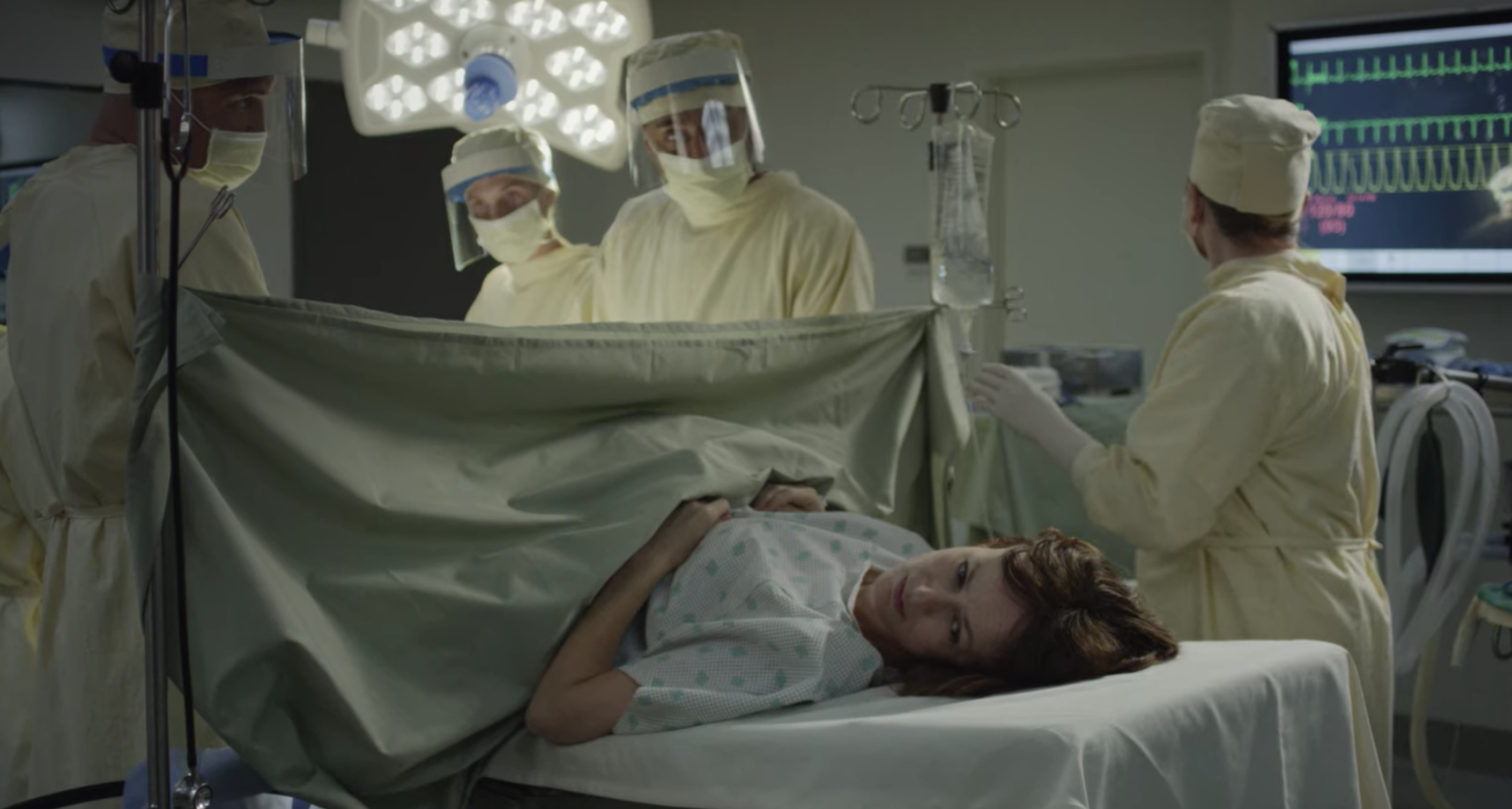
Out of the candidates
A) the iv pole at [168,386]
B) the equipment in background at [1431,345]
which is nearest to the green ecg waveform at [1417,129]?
the equipment in background at [1431,345]

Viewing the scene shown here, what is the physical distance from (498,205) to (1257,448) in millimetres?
1712

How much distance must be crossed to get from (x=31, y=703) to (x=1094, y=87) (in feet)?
15.5

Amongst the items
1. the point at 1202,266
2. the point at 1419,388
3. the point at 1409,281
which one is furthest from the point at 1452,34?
the point at 1419,388

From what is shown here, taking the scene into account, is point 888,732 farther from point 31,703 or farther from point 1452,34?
point 1452,34

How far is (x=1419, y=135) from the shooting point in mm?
4520

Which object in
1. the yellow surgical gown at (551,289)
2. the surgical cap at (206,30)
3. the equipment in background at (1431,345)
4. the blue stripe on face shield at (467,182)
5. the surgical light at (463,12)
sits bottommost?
the equipment in background at (1431,345)

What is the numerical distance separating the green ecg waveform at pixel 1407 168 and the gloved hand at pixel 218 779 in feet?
12.3

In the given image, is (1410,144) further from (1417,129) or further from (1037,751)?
(1037,751)

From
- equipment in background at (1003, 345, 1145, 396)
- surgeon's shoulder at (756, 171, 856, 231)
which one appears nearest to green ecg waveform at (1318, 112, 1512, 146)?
equipment in background at (1003, 345, 1145, 396)

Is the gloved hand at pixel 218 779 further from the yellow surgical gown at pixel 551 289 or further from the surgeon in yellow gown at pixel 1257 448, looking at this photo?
the yellow surgical gown at pixel 551 289

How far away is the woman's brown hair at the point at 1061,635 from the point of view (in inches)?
67.1

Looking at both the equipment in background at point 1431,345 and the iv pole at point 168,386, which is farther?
the equipment in background at point 1431,345

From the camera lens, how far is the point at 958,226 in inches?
102

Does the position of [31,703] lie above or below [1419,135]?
below
